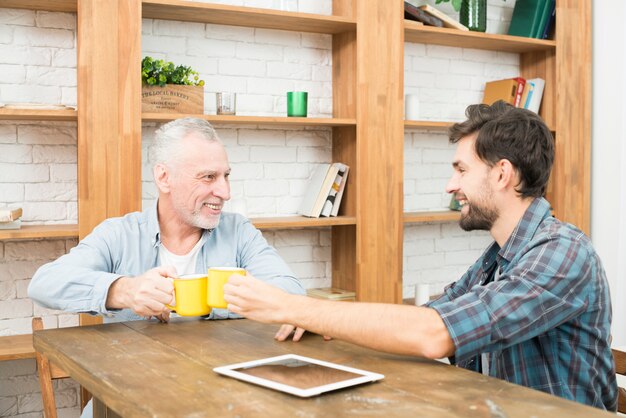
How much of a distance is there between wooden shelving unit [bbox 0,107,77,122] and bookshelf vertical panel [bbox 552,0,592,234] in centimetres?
252

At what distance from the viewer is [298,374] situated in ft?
4.38

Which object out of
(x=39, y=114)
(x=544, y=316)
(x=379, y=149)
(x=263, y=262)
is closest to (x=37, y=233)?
(x=39, y=114)

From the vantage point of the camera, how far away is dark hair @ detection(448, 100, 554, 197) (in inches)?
73.6

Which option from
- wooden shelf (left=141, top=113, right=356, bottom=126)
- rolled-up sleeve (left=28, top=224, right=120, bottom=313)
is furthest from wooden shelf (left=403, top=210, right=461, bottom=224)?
rolled-up sleeve (left=28, top=224, right=120, bottom=313)

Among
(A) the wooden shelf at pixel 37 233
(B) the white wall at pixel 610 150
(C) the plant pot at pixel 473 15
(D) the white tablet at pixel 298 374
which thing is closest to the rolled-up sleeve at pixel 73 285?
(D) the white tablet at pixel 298 374

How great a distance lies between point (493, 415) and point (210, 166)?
1364 mm

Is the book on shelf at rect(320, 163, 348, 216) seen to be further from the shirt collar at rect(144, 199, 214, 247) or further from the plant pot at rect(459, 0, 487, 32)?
the shirt collar at rect(144, 199, 214, 247)

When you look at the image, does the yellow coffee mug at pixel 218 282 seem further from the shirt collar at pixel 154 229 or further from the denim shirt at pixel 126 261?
the shirt collar at pixel 154 229

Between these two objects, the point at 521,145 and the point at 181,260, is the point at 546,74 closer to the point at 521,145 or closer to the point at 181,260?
the point at 521,145

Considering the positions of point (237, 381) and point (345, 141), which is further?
point (345, 141)

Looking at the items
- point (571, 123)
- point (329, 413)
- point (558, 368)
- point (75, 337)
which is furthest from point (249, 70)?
point (329, 413)

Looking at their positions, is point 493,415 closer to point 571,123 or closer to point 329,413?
point 329,413

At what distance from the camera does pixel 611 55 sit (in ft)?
13.3

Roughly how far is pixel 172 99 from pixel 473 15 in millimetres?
1672
